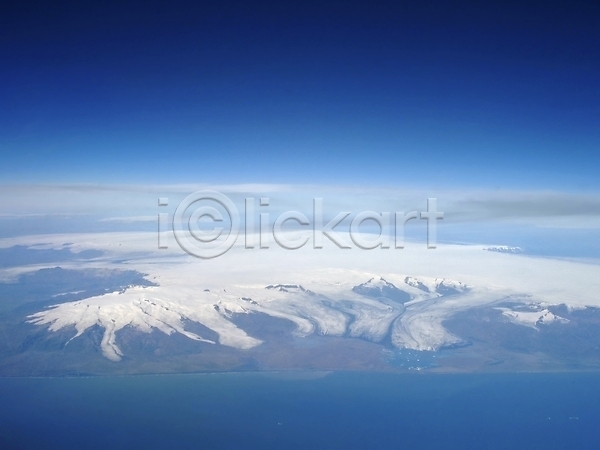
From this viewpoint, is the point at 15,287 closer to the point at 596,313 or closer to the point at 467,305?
the point at 467,305

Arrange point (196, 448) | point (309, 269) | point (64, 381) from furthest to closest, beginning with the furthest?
point (309, 269) < point (64, 381) < point (196, 448)

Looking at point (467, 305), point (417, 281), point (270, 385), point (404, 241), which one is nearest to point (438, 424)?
point (270, 385)

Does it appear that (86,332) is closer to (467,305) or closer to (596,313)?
(467,305)

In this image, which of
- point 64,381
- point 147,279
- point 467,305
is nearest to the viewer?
point 64,381

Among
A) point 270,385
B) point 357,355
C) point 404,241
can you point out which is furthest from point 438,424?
point 404,241

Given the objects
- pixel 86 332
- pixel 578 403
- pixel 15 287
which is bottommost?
pixel 578 403

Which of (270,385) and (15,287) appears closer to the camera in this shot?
(270,385)

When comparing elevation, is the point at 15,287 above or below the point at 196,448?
above
